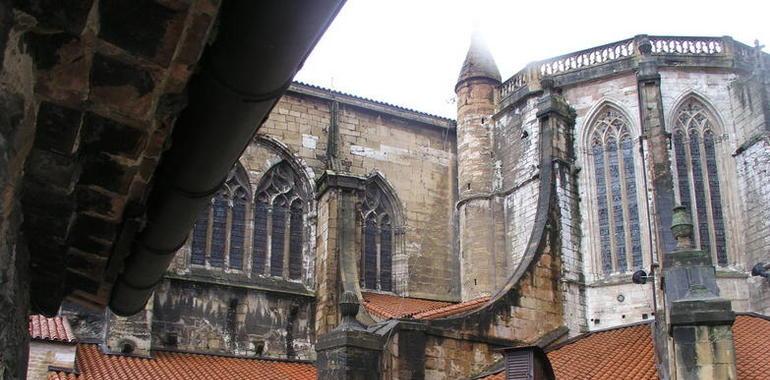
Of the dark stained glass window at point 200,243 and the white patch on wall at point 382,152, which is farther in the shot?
the white patch on wall at point 382,152

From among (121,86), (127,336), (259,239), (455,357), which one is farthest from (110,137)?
(259,239)

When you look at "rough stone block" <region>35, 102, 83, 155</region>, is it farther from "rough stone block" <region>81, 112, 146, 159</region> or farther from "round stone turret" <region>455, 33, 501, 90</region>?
"round stone turret" <region>455, 33, 501, 90</region>

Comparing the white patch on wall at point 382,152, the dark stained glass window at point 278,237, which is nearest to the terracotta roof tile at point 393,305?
the dark stained glass window at point 278,237

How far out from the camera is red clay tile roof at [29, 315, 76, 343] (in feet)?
49.5

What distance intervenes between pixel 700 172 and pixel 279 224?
990 cm

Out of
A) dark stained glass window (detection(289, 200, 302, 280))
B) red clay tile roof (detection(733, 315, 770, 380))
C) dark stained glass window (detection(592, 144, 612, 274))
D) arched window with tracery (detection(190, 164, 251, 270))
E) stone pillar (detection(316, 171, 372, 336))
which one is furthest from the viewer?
dark stained glass window (detection(289, 200, 302, 280))

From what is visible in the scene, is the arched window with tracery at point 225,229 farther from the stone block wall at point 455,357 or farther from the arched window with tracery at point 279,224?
the stone block wall at point 455,357

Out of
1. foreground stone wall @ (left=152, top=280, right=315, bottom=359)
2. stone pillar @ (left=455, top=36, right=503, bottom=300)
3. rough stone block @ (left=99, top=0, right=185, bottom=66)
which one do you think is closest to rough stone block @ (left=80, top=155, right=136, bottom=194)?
rough stone block @ (left=99, top=0, right=185, bottom=66)

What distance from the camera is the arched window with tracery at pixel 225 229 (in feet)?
64.5

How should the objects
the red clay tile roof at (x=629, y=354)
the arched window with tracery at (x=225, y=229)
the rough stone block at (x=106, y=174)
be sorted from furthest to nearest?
1. the arched window with tracery at (x=225, y=229)
2. the red clay tile roof at (x=629, y=354)
3. the rough stone block at (x=106, y=174)

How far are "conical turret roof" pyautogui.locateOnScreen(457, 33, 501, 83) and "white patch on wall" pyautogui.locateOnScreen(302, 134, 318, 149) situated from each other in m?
4.24

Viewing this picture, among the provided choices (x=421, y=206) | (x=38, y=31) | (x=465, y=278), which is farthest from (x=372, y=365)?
(x=38, y=31)

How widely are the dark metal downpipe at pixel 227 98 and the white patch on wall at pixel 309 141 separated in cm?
1787

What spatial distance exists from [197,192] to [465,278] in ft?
59.9
